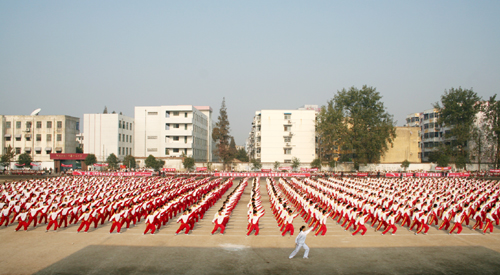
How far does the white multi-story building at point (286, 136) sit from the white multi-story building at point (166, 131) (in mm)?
13806

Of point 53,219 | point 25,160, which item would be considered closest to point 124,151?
point 25,160

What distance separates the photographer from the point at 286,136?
60.5 metres

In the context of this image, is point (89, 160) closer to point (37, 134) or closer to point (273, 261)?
point (37, 134)

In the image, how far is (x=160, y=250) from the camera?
1091 centimetres

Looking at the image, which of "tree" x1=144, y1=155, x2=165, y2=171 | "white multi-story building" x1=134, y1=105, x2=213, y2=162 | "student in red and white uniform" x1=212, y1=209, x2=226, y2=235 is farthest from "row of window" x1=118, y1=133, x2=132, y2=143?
"student in red and white uniform" x1=212, y1=209, x2=226, y2=235

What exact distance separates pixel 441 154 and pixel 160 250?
Answer: 54.7 meters

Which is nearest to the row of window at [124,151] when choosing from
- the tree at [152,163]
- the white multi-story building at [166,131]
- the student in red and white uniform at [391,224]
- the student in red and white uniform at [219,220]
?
the white multi-story building at [166,131]

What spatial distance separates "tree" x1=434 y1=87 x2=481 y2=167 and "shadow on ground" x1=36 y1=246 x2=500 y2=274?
4968cm

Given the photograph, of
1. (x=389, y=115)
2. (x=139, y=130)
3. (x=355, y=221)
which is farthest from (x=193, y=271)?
(x=139, y=130)

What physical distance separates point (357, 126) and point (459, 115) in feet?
56.1

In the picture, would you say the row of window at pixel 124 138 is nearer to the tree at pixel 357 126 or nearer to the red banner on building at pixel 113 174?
the red banner on building at pixel 113 174

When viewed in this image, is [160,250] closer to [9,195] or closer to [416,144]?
[9,195]

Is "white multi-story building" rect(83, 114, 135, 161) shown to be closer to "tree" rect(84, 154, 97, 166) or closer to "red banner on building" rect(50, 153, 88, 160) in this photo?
"red banner on building" rect(50, 153, 88, 160)

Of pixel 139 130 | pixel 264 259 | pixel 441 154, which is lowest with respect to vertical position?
pixel 264 259
